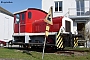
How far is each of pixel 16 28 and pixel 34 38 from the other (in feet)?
7.95

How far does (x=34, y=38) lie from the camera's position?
54.8 feet

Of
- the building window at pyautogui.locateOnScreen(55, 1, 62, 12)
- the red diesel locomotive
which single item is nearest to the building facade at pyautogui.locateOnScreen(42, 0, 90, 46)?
the building window at pyautogui.locateOnScreen(55, 1, 62, 12)

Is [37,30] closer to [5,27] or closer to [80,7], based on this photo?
[5,27]

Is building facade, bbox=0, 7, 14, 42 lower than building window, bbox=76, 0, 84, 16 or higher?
lower

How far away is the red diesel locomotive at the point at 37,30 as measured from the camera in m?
15.1

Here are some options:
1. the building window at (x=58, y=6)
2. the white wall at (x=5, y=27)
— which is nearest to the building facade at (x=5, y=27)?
the white wall at (x=5, y=27)

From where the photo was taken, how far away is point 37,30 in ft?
55.1

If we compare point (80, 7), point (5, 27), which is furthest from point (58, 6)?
point (5, 27)

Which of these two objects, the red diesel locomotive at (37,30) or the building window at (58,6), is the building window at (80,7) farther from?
the red diesel locomotive at (37,30)

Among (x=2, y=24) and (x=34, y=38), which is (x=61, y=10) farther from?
(x=34, y=38)

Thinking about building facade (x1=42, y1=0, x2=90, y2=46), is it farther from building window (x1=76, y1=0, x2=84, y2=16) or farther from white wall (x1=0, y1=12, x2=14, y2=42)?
white wall (x1=0, y1=12, x2=14, y2=42)

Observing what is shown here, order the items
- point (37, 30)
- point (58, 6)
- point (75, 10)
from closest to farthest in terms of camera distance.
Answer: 1. point (37, 30)
2. point (75, 10)
3. point (58, 6)

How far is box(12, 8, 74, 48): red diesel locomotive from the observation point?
593 inches

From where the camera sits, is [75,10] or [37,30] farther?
[75,10]
